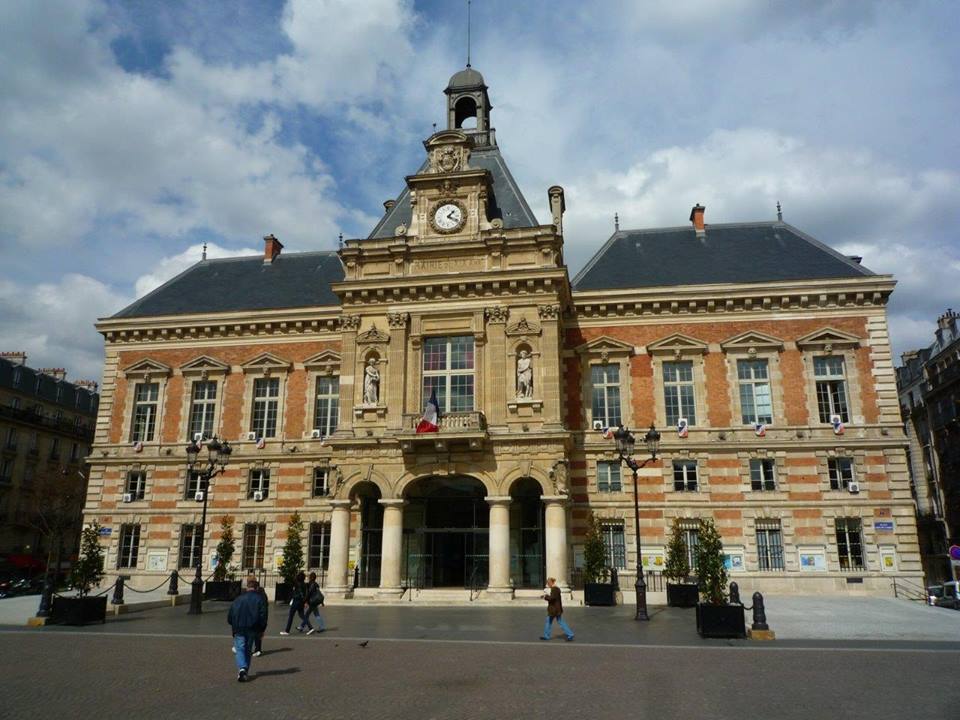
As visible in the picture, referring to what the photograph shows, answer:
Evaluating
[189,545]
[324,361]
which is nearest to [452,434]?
[324,361]

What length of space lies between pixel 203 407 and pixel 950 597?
34.0 m

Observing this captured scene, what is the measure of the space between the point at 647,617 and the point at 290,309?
2339 centimetres

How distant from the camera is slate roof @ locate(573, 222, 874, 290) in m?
33.5

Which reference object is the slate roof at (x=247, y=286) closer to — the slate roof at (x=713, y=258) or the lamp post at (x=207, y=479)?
the lamp post at (x=207, y=479)

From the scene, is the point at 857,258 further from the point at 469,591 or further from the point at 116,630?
the point at 116,630

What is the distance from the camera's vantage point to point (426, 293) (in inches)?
1213

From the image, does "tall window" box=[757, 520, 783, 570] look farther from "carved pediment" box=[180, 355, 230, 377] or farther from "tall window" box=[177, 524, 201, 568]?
"carved pediment" box=[180, 355, 230, 377]

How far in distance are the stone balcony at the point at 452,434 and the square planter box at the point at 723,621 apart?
40.6 ft

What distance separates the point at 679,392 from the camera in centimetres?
3241

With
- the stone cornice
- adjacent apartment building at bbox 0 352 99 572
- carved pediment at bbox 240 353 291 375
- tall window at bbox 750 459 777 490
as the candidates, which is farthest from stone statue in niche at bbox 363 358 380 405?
adjacent apartment building at bbox 0 352 99 572

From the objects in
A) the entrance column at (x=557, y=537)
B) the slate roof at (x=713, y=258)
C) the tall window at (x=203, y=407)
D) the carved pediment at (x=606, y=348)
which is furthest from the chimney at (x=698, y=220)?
the tall window at (x=203, y=407)

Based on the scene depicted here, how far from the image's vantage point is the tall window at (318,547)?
33.4 metres

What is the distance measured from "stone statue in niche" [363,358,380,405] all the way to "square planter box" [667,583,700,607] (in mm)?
13897

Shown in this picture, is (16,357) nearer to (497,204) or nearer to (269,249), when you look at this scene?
(269,249)
